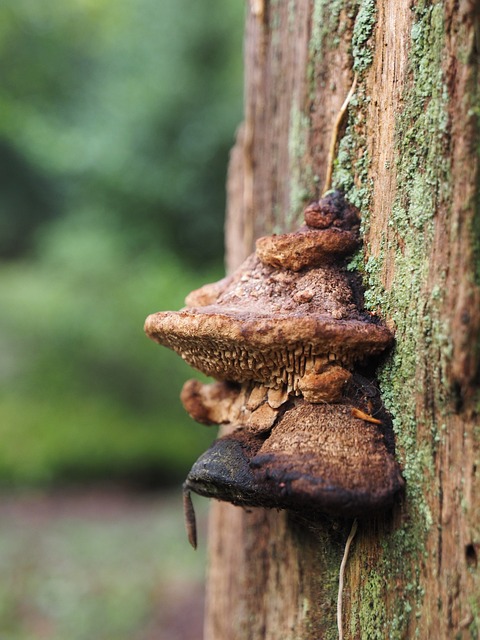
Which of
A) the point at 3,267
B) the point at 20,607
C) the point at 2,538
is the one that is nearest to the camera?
the point at 20,607

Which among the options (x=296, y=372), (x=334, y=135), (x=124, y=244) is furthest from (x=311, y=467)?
(x=124, y=244)

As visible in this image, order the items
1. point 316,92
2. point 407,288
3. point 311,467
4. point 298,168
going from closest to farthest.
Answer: point 311,467, point 407,288, point 316,92, point 298,168

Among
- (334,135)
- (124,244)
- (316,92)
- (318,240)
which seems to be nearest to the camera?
(318,240)

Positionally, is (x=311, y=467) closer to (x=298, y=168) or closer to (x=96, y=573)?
(x=298, y=168)

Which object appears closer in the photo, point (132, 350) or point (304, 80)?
point (304, 80)

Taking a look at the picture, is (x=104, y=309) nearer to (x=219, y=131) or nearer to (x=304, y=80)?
(x=219, y=131)

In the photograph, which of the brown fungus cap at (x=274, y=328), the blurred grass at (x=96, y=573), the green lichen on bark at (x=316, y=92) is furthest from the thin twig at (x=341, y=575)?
the blurred grass at (x=96, y=573)

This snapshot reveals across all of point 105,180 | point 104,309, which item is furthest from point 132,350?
point 105,180
